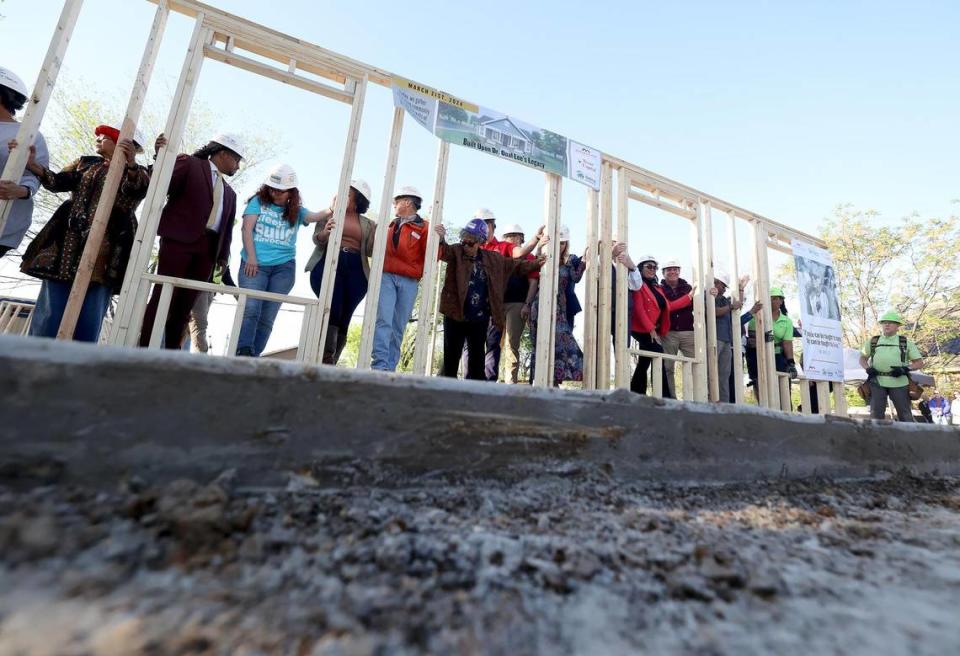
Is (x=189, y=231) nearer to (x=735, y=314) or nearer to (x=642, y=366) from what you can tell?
(x=642, y=366)

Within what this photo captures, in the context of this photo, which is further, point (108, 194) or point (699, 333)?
point (699, 333)

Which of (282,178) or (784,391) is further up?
(282,178)

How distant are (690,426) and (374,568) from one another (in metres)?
1.16

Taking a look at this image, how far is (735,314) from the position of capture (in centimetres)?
456

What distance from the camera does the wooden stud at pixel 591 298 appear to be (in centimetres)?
374

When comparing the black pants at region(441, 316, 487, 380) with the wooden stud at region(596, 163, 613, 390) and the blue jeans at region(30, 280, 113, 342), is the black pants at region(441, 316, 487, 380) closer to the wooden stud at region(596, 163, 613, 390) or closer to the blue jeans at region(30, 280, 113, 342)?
the wooden stud at region(596, 163, 613, 390)

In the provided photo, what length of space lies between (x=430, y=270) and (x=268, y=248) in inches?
40.9

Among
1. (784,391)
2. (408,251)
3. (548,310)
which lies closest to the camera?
(408,251)

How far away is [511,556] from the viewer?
760 mm

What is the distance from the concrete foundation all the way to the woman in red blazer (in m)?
2.49

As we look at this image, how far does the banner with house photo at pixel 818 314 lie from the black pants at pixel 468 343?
3.49 m

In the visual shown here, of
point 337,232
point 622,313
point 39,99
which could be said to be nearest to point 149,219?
point 39,99

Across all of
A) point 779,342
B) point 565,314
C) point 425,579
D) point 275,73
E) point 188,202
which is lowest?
point 425,579

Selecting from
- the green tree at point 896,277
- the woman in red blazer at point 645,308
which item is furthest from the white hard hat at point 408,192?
the green tree at point 896,277
